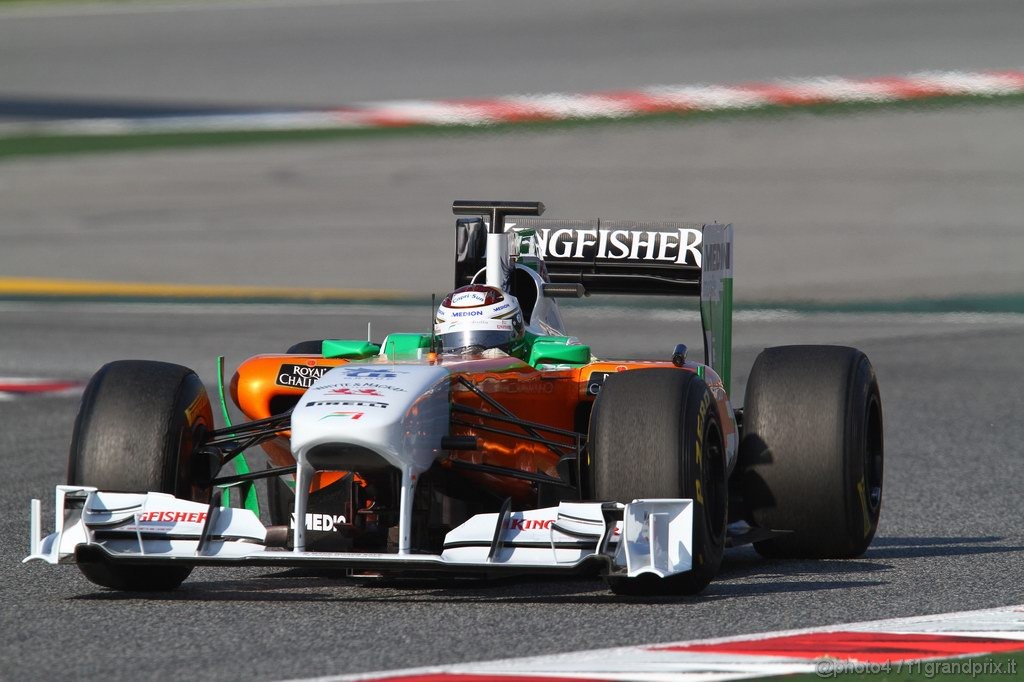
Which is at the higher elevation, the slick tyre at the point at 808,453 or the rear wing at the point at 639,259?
the rear wing at the point at 639,259

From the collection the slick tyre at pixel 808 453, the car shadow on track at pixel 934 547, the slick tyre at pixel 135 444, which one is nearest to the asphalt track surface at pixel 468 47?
the car shadow on track at pixel 934 547

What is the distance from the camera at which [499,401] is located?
7.69 metres

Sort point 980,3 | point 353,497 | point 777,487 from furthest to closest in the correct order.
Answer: point 980,3
point 777,487
point 353,497

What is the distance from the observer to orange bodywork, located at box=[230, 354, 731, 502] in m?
7.55

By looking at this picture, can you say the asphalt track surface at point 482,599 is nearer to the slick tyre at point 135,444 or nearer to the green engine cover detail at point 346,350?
the slick tyre at point 135,444

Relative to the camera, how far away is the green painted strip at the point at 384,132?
2609cm

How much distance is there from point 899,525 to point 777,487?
1615 millimetres

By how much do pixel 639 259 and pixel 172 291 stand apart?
11.3 m

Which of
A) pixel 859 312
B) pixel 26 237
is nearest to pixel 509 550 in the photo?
pixel 859 312

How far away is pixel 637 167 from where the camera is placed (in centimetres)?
2495

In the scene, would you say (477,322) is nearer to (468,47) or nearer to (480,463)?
(480,463)

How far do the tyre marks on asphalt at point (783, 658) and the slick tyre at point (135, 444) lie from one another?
Answer: 1914mm

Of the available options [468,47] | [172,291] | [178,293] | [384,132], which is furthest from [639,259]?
[468,47]

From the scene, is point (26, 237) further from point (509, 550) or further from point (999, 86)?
point (509, 550)
